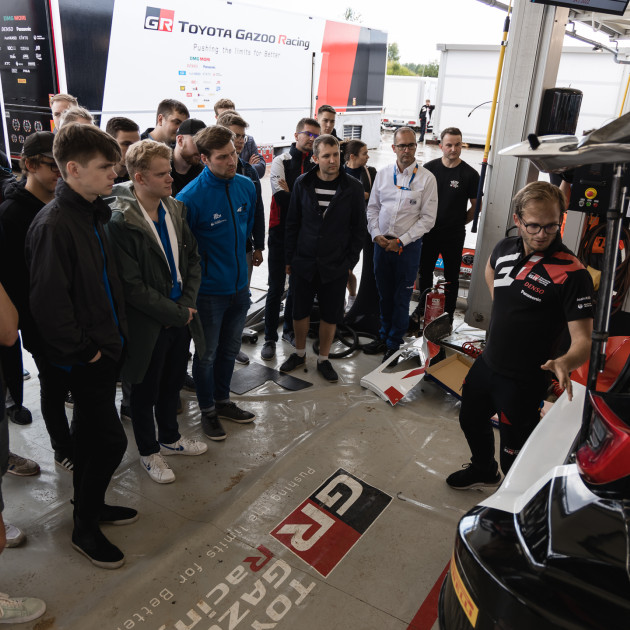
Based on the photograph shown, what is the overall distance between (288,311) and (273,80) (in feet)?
27.3

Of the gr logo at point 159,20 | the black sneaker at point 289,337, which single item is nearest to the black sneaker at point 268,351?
the black sneaker at point 289,337

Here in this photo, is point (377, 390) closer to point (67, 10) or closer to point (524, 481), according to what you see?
point (524, 481)

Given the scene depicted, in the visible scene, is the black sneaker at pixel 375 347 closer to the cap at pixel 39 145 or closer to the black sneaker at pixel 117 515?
the black sneaker at pixel 117 515

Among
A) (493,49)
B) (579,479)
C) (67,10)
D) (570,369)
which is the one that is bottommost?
(579,479)

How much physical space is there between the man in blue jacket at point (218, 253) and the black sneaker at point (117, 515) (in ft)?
2.78

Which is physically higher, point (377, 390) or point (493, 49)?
point (493, 49)

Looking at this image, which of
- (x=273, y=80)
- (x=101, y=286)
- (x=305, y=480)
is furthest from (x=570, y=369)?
(x=273, y=80)

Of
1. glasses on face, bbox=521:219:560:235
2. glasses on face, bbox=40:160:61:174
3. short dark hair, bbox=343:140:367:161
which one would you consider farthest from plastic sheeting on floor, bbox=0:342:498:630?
short dark hair, bbox=343:140:367:161

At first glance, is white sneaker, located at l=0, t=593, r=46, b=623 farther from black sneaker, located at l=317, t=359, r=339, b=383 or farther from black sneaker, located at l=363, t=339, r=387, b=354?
black sneaker, located at l=363, t=339, r=387, b=354

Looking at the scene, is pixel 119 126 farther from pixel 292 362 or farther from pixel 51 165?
pixel 292 362

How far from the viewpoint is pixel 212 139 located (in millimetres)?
3158

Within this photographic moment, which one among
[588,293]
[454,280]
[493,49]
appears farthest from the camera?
[493,49]

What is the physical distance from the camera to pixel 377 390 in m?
4.16

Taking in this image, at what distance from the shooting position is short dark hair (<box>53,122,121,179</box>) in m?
2.20
